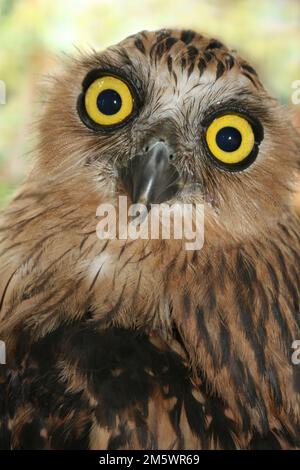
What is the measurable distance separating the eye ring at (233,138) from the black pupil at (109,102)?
245 mm

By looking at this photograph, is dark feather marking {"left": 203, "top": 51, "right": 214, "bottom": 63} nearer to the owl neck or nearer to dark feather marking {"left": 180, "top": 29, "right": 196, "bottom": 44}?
dark feather marking {"left": 180, "top": 29, "right": 196, "bottom": 44}

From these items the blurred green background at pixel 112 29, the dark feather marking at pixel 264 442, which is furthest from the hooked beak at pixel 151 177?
the blurred green background at pixel 112 29

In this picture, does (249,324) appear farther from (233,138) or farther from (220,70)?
(220,70)

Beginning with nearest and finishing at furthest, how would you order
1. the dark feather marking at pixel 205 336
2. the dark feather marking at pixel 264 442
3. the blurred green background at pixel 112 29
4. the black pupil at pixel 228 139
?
the dark feather marking at pixel 264 442, the dark feather marking at pixel 205 336, the black pupil at pixel 228 139, the blurred green background at pixel 112 29

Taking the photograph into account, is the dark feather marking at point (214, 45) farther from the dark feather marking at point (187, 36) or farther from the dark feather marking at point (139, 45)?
the dark feather marking at point (139, 45)

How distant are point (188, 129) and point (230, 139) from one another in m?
0.11

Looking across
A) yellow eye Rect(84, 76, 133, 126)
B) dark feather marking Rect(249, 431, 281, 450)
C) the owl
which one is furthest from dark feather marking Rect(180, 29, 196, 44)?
dark feather marking Rect(249, 431, 281, 450)

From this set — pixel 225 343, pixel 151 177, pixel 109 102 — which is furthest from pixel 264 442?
pixel 109 102

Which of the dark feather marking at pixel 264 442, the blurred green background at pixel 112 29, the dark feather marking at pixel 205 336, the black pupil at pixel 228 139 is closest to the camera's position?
the dark feather marking at pixel 264 442

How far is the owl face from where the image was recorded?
1905 millimetres

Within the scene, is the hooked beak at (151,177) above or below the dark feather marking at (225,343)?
above

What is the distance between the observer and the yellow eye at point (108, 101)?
1.92m

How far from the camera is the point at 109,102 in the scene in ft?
6.29

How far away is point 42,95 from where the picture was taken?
218 centimetres
